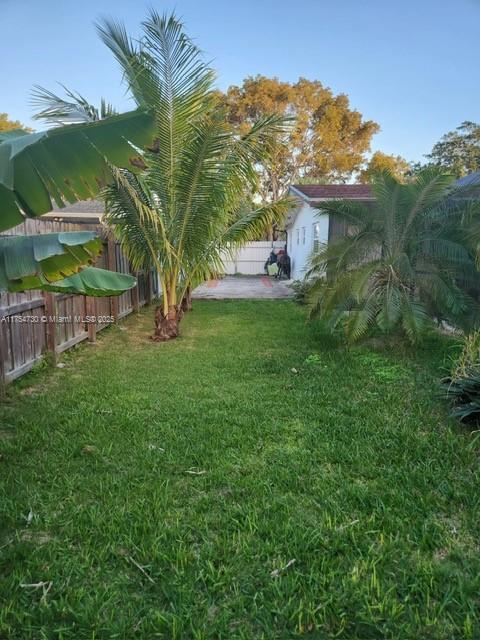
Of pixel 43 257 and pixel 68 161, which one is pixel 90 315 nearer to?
pixel 68 161

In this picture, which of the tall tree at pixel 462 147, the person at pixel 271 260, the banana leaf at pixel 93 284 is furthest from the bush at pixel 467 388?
the tall tree at pixel 462 147

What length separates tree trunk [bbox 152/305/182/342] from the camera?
8000 mm

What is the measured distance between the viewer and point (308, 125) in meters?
31.3

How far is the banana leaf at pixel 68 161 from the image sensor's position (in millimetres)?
2430

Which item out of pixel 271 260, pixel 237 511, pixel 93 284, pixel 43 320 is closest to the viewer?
pixel 237 511

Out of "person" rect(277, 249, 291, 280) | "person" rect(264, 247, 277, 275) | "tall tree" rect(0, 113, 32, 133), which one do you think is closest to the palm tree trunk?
"person" rect(277, 249, 291, 280)

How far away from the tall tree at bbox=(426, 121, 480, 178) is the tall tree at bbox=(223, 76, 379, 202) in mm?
7080

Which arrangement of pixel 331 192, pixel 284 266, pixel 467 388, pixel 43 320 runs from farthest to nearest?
pixel 284 266 < pixel 331 192 < pixel 43 320 < pixel 467 388

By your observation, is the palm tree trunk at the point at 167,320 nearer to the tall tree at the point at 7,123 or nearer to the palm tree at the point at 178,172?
the palm tree at the point at 178,172

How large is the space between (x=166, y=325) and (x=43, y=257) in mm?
5777

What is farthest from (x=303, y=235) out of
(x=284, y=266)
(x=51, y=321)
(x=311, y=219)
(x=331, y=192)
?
(x=51, y=321)

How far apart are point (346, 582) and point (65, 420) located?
305 centimetres

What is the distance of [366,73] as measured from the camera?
1431 cm

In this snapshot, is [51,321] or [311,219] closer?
[51,321]
